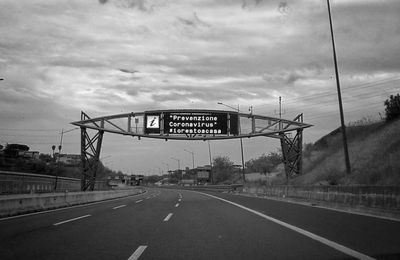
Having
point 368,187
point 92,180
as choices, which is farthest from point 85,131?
point 368,187

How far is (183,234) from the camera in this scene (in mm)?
11109

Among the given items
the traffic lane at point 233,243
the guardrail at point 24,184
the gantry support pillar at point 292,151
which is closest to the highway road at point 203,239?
the traffic lane at point 233,243

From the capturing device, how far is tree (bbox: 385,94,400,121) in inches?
1544

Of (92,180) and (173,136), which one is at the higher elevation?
(173,136)

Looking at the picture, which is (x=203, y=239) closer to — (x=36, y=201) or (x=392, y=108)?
(x=36, y=201)

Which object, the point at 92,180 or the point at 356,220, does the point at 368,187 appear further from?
the point at 92,180

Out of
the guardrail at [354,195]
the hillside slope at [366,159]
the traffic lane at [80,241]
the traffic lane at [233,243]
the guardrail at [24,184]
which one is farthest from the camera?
the guardrail at [24,184]

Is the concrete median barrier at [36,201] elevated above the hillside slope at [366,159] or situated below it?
below

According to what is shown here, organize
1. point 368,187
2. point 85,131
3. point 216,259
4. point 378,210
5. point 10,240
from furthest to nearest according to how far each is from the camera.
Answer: point 85,131 < point 368,187 < point 378,210 < point 10,240 < point 216,259

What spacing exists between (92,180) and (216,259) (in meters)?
39.1

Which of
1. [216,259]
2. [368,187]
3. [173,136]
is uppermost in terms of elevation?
[173,136]

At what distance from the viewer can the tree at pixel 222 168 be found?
140 meters

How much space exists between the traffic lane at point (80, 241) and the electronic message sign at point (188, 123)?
26611 mm

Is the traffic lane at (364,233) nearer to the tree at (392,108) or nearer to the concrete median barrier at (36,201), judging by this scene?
the concrete median barrier at (36,201)
